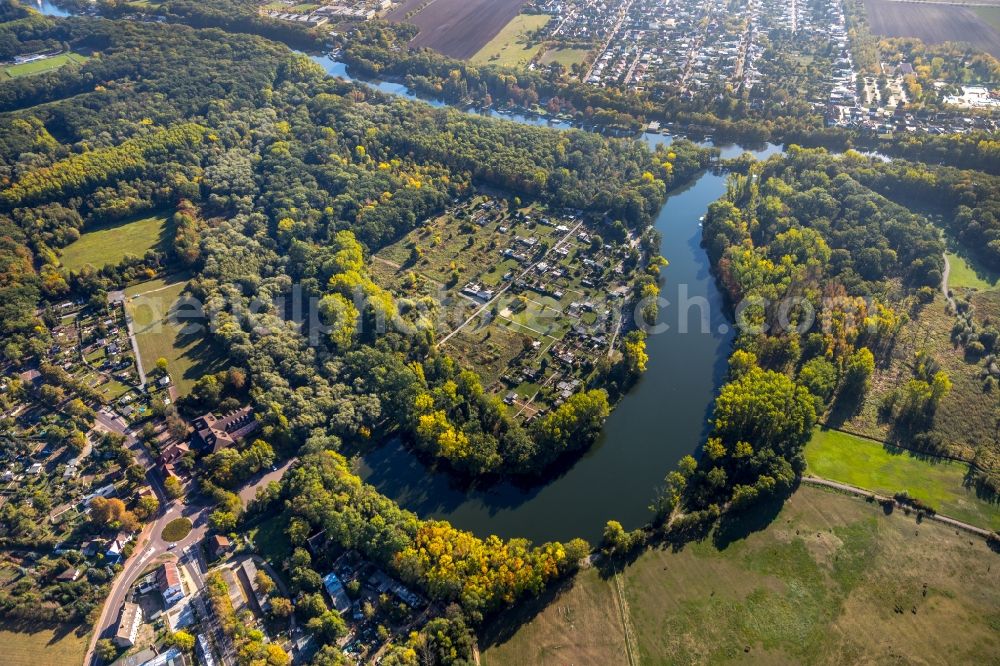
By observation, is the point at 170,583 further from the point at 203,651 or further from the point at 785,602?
the point at 785,602

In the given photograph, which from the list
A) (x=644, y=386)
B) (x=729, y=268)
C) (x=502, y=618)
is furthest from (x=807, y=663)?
(x=729, y=268)

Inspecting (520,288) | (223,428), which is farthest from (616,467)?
(223,428)

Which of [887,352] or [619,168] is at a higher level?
[619,168]

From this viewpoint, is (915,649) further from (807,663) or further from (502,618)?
(502,618)

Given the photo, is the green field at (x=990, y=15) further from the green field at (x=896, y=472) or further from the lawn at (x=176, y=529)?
the lawn at (x=176, y=529)

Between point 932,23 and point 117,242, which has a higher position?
point 932,23

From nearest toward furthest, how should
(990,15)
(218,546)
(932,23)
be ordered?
(218,546)
(932,23)
(990,15)
